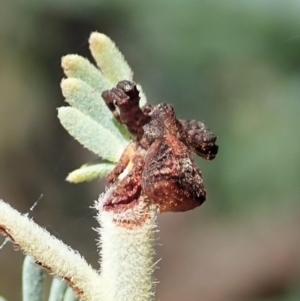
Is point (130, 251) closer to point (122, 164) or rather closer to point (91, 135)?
point (122, 164)

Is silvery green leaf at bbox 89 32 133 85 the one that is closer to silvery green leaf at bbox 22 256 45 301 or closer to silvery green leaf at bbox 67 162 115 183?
silvery green leaf at bbox 67 162 115 183

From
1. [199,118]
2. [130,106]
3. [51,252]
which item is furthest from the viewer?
[199,118]

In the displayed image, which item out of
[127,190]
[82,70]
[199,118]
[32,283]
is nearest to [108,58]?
[82,70]

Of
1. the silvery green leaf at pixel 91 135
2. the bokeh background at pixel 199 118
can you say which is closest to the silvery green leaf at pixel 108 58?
the silvery green leaf at pixel 91 135

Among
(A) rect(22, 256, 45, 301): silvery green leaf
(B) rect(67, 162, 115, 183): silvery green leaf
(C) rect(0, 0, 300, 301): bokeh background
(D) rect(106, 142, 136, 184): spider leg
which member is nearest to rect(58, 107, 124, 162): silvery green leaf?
(B) rect(67, 162, 115, 183): silvery green leaf

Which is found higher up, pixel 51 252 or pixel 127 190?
pixel 127 190

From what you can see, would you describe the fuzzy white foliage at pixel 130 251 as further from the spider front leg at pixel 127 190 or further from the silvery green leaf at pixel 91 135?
the silvery green leaf at pixel 91 135

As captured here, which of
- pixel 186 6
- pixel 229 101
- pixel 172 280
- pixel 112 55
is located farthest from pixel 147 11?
pixel 112 55

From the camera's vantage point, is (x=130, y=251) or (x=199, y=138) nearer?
(x=130, y=251)
